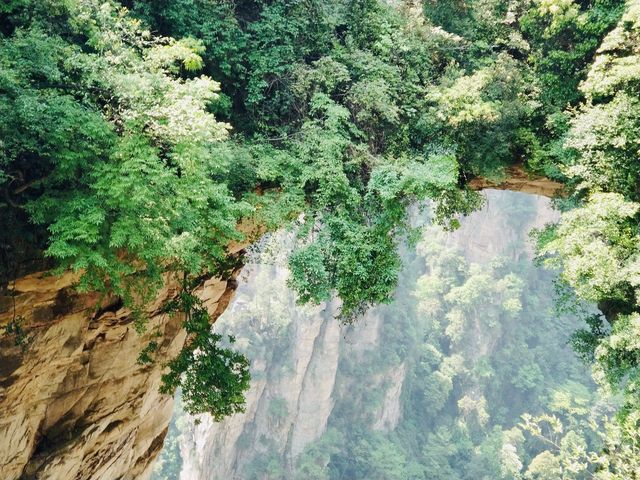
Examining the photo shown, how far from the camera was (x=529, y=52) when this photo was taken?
35.7ft

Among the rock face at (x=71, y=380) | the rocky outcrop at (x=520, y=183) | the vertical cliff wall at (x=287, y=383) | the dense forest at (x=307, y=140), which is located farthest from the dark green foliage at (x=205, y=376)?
the vertical cliff wall at (x=287, y=383)

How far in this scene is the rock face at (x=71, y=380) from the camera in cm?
726

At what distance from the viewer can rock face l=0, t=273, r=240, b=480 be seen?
286 inches

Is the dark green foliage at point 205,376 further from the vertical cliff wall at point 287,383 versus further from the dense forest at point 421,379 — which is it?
the dense forest at point 421,379

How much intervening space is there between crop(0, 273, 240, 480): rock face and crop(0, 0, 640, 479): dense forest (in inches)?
16.4

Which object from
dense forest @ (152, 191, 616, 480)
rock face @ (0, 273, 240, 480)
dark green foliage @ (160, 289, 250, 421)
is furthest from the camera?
dense forest @ (152, 191, 616, 480)

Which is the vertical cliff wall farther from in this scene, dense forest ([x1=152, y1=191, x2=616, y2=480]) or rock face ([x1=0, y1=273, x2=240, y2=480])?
rock face ([x1=0, y1=273, x2=240, y2=480])

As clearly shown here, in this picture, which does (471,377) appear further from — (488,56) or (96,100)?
(96,100)

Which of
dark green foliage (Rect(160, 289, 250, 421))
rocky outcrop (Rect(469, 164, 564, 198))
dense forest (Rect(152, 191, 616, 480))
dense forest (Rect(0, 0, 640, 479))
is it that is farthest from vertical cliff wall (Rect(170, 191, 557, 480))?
dark green foliage (Rect(160, 289, 250, 421))

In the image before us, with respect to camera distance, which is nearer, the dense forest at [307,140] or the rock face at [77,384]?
the dense forest at [307,140]

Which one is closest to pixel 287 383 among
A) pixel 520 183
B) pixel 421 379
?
pixel 421 379

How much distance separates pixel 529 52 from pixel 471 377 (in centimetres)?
3022

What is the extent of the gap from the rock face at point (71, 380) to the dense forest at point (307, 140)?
42 cm

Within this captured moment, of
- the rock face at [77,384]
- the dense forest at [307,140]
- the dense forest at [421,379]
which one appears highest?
the dense forest at [307,140]
